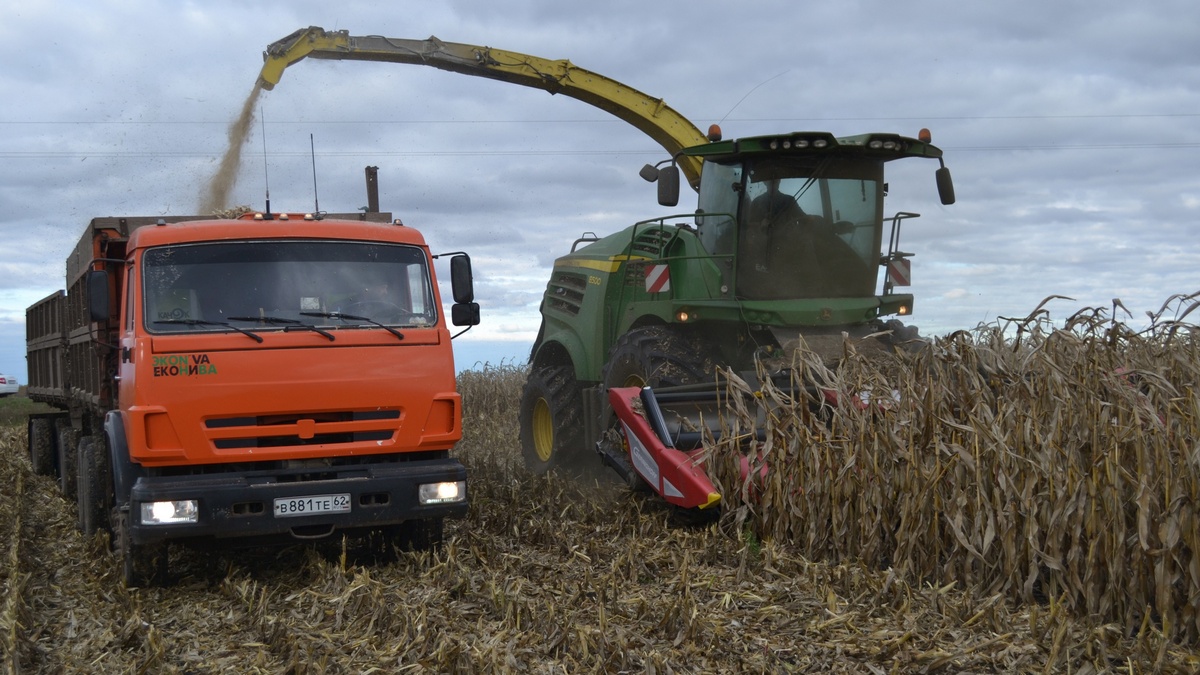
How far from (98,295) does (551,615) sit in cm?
373

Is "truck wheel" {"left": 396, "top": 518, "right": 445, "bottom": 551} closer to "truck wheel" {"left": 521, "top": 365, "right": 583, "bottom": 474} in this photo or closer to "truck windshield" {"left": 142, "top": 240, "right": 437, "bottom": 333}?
"truck windshield" {"left": 142, "top": 240, "right": 437, "bottom": 333}

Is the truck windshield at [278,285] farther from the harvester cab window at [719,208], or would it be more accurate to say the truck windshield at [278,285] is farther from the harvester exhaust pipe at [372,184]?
the harvester exhaust pipe at [372,184]

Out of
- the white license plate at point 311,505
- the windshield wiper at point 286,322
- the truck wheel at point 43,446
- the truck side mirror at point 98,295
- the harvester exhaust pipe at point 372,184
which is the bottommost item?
the white license plate at point 311,505

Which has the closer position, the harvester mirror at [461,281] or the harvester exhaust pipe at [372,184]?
the harvester mirror at [461,281]

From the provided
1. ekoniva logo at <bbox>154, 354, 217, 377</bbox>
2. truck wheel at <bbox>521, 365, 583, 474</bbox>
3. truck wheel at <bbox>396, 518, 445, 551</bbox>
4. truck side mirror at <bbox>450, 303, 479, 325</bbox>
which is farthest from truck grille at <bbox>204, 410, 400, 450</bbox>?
truck wheel at <bbox>521, 365, 583, 474</bbox>

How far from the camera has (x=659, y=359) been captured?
29.3 feet

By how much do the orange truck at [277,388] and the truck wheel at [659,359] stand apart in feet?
5.90

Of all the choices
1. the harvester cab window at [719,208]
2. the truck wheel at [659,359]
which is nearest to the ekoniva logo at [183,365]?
the truck wheel at [659,359]

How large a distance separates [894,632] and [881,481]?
1595mm

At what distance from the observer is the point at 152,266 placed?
7.07 metres

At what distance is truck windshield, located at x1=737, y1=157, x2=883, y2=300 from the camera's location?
9375 mm

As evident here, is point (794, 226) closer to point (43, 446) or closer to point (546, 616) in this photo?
point (546, 616)

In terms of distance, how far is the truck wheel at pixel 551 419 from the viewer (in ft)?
35.7

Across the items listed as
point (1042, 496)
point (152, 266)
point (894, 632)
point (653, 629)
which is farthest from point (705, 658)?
point (152, 266)
